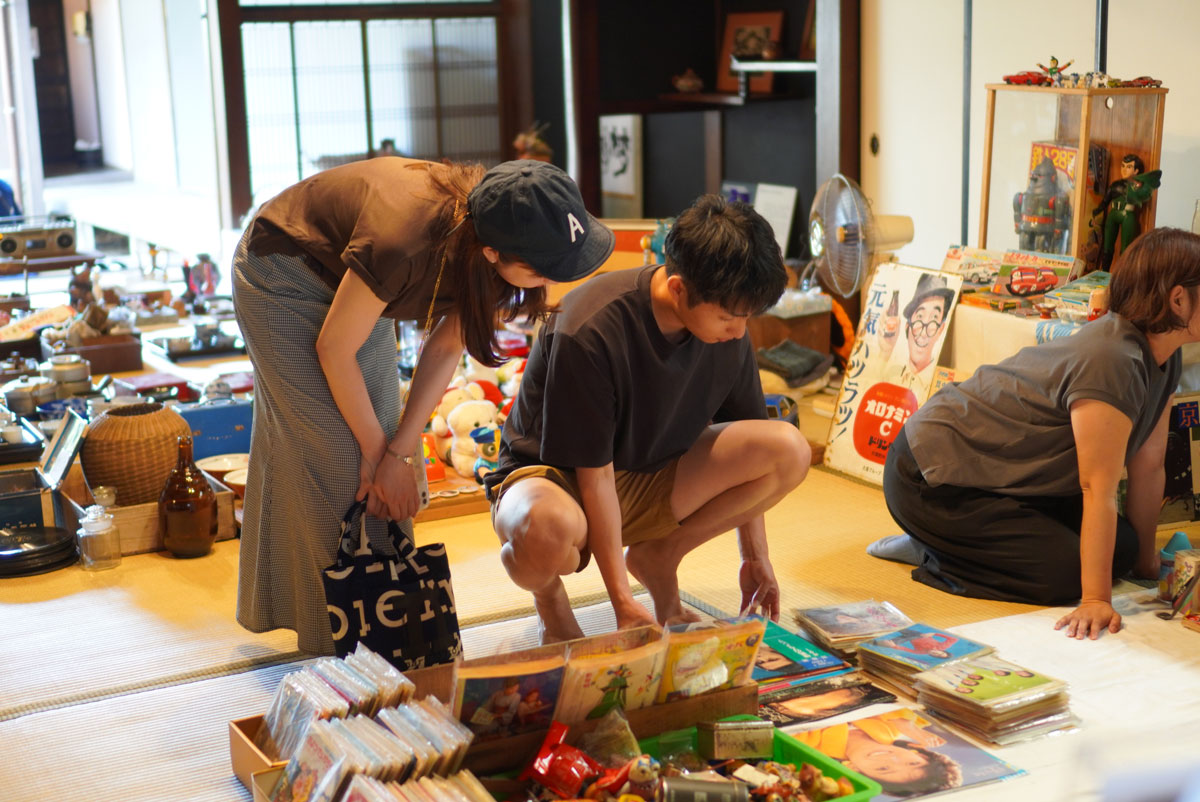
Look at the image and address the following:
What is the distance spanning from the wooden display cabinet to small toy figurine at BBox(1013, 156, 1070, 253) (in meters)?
0.02

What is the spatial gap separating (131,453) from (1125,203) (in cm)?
270

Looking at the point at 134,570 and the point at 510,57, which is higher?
the point at 510,57

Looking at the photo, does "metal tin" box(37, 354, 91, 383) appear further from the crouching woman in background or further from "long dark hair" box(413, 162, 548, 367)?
the crouching woman in background

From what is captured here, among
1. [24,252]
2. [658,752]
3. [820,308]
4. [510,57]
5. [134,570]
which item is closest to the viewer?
[658,752]

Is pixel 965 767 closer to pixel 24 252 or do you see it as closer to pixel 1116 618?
pixel 1116 618

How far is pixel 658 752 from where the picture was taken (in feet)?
6.47

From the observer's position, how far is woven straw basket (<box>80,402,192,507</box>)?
3.22 metres

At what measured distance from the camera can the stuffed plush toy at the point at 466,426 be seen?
3.60 m

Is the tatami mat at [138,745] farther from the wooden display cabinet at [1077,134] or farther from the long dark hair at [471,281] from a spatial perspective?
the wooden display cabinet at [1077,134]

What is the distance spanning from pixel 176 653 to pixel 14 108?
644cm

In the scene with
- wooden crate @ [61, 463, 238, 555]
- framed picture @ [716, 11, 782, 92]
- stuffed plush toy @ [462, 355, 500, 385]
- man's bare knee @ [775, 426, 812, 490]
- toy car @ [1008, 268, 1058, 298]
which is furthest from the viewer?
framed picture @ [716, 11, 782, 92]

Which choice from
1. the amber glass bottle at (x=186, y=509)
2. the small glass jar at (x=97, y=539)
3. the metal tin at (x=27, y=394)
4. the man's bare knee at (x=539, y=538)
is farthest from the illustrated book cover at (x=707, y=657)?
the metal tin at (x=27, y=394)

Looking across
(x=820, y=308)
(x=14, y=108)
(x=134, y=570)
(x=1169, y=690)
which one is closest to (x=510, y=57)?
(x=14, y=108)

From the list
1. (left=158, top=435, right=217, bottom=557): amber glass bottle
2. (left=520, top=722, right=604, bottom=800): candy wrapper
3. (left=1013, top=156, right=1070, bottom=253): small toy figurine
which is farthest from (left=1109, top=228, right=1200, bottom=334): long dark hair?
(left=158, top=435, right=217, bottom=557): amber glass bottle
